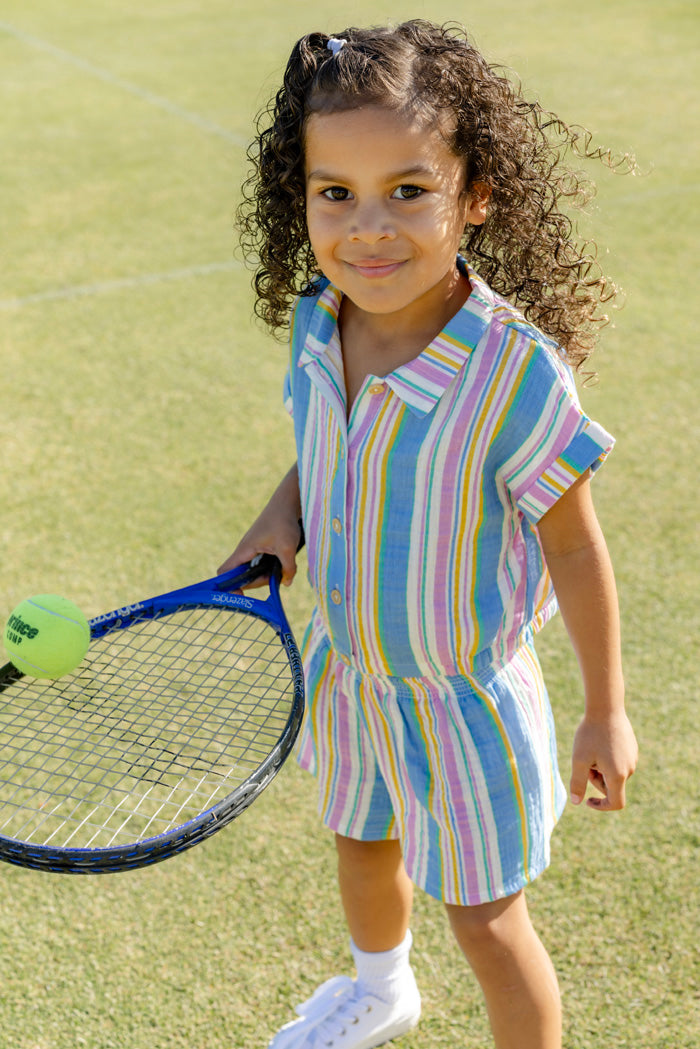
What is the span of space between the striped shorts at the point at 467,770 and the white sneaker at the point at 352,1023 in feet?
1.24

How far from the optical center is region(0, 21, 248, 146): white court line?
24.9 ft

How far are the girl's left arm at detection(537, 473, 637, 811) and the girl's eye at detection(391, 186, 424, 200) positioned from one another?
1.42ft

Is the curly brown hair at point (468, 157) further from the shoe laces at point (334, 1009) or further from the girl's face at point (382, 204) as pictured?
the shoe laces at point (334, 1009)

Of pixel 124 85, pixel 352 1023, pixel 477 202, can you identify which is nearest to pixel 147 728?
pixel 352 1023

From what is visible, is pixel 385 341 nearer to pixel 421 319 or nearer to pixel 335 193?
pixel 421 319

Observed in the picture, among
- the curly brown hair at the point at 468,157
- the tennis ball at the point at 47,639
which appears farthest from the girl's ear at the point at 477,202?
the tennis ball at the point at 47,639

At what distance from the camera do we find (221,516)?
3.43 metres

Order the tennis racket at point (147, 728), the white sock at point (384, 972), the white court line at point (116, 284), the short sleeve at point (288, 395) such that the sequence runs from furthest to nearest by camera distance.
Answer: the white court line at point (116, 284) → the white sock at point (384, 972) → the short sleeve at point (288, 395) → the tennis racket at point (147, 728)

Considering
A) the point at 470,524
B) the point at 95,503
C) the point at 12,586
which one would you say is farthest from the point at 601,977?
the point at 95,503

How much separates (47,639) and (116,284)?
356 cm

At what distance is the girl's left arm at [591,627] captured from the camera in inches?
59.9

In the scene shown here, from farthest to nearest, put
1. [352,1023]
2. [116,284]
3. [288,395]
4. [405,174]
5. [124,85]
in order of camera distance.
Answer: [124,85] < [116,284] < [352,1023] < [288,395] < [405,174]

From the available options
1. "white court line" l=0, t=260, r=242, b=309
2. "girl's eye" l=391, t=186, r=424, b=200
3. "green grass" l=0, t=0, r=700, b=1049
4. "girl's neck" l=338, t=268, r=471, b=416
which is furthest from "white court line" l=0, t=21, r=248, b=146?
"girl's eye" l=391, t=186, r=424, b=200

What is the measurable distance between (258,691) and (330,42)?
131 centimetres
